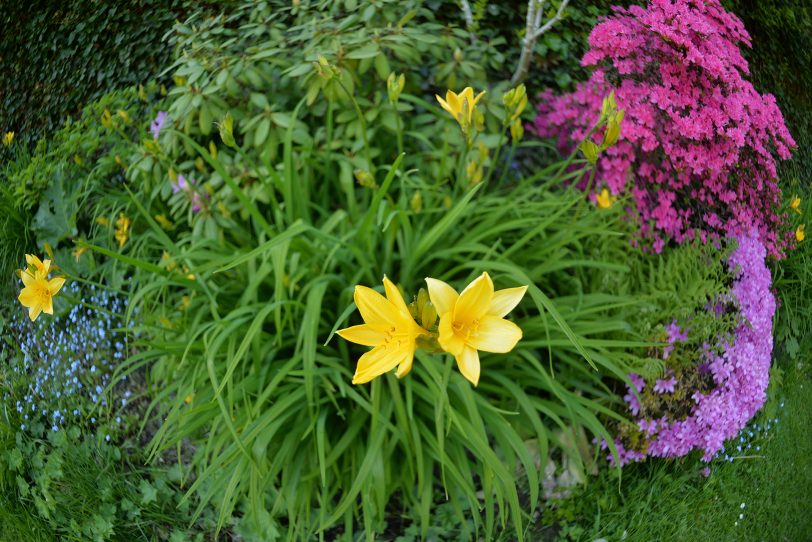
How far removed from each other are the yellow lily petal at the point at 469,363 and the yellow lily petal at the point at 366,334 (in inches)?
6.0

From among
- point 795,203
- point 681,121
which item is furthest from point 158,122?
point 795,203

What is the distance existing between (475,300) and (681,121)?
1.51 metres

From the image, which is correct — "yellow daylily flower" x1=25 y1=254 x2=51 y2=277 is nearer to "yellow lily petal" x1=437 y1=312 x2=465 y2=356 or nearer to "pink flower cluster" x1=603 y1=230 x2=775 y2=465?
"yellow lily petal" x1=437 y1=312 x2=465 y2=356

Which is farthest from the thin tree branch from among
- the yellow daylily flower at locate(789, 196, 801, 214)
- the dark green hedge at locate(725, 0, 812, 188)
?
the yellow daylily flower at locate(789, 196, 801, 214)

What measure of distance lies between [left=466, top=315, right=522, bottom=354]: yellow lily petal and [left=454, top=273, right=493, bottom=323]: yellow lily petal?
2cm

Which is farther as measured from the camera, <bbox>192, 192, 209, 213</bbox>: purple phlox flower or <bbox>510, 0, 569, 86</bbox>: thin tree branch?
A: <bbox>510, 0, 569, 86</bbox>: thin tree branch

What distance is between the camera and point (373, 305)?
1.12 meters

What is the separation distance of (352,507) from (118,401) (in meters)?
1.05

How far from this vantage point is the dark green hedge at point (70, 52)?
291cm

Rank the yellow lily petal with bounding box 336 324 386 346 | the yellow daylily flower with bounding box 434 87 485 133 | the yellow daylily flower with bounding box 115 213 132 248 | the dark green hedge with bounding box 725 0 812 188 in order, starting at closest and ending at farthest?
the yellow lily petal with bounding box 336 324 386 346 → the yellow daylily flower with bounding box 434 87 485 133 → the yellow daylily flower with bounding box 115 213 132 248 → the dark green hedge with bounding box 725 0 812 188

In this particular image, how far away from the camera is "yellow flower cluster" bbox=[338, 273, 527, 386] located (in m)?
1.09

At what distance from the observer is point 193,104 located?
78.4 inches

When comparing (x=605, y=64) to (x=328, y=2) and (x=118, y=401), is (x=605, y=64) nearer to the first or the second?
(x=328, y=2)

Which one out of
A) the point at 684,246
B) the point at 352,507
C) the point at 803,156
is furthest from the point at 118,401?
the point at 803,156
